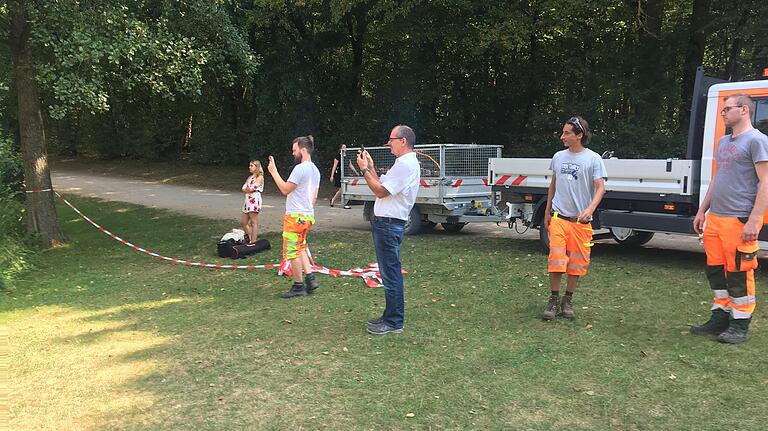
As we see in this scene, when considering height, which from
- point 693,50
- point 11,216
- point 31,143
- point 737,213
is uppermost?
point 693,50

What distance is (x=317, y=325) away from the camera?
5.79 metres

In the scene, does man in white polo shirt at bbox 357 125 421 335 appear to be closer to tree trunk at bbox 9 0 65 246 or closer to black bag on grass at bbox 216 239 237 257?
black bag on grass at bbox 216 239 237 257

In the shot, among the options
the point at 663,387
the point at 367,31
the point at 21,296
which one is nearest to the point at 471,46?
the point at 367,31

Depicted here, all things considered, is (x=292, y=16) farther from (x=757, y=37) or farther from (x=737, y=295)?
(x=737, y=295)

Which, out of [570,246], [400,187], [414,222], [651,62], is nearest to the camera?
[400,187]

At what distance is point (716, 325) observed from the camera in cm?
511

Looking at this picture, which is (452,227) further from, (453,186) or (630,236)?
(630,236)

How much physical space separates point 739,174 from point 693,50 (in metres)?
14.3

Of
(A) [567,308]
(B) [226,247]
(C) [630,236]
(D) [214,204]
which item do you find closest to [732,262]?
(A) [567,308]

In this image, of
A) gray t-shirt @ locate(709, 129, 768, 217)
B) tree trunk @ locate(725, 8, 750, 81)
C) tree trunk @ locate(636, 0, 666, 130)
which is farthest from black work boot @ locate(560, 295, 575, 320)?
tree trunk @ locate(636, 0, 666, 130)

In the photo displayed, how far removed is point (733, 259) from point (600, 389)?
1.67 meters

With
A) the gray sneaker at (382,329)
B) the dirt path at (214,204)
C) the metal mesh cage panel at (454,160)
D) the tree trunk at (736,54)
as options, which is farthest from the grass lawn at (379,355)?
the tree trunk at (736,54)

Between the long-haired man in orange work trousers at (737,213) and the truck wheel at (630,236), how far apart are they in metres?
3.57

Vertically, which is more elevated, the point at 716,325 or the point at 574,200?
the point at 574,200
